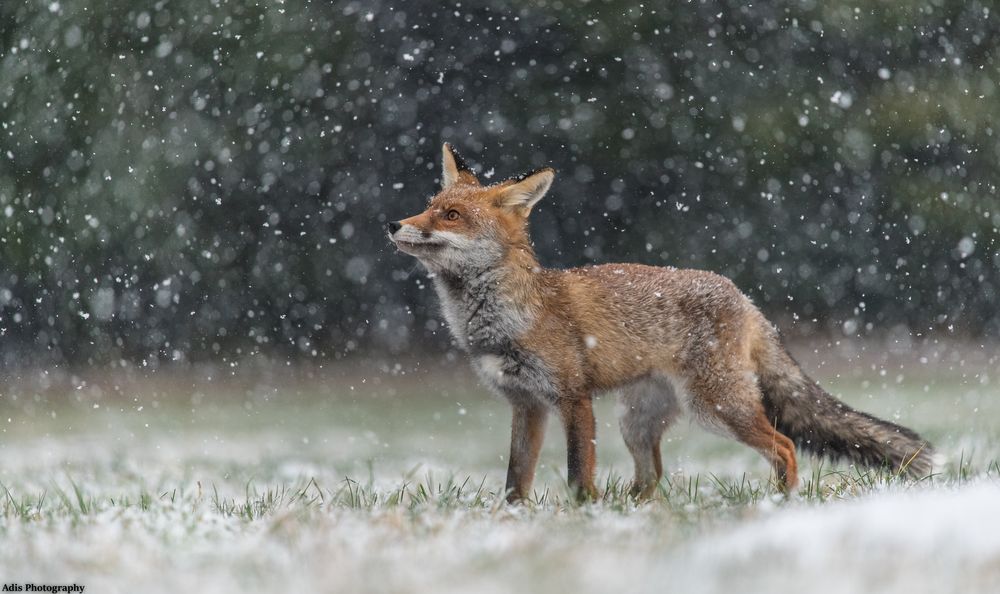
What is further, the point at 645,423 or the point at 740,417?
the point at 645,423

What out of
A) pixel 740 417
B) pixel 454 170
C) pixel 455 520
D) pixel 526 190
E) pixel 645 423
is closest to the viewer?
pixel 455 520

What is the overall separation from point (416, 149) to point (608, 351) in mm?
7045

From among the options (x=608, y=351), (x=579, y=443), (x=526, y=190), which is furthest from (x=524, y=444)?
(x=526, y=190)

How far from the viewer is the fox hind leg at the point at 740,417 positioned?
5270 millimetres

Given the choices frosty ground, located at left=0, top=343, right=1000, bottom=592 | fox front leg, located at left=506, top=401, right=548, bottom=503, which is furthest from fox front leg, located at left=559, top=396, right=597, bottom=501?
fox front leg, located at left=506, top=401, right=548, bottom=503

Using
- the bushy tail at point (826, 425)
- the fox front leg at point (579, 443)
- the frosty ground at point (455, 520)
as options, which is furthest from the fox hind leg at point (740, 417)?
the fox front leg at point (579, 443)

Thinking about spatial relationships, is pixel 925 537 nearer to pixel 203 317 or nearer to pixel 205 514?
pixel 205 514

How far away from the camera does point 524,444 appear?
17.4 ft

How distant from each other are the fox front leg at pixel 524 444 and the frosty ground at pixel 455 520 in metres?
0.14

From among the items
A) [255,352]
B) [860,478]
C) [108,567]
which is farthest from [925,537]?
[255,352]

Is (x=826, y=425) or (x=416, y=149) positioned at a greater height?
(x=416, y=149)

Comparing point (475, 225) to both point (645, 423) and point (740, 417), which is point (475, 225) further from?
point (740, 417)

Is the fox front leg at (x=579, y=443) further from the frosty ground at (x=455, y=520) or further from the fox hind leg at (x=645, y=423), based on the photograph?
the fox hind leg at (x=645, y=423)

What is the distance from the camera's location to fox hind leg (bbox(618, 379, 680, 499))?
18.7 feet
